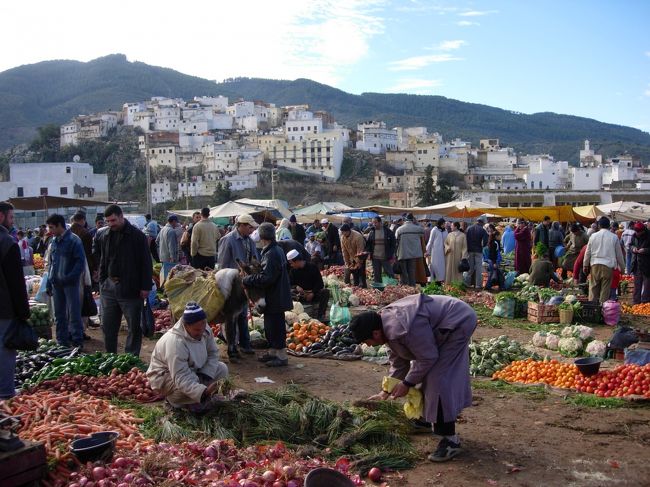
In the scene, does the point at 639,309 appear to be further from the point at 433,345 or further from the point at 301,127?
the point at 301,127

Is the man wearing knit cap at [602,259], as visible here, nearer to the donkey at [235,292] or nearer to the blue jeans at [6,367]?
the donkey at [235,292]

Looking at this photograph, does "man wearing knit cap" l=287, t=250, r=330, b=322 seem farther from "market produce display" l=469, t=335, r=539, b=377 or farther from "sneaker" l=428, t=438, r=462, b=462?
"sneaker" l=428, t=438, r=462, b=462

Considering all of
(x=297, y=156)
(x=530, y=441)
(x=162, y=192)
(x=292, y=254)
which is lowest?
(x=530, y=441)

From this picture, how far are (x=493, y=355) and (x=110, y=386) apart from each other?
173 inches

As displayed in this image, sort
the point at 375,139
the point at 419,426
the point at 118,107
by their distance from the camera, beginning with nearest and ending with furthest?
the point at 419,426, the point at 375,139, the point at 118,107

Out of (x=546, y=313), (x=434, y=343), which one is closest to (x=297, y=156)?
(x=546, y=313)

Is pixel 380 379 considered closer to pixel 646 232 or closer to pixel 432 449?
pixel 432 449

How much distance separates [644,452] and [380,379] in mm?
2986

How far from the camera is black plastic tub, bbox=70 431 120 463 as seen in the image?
4.12m

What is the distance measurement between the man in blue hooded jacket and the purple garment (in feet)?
15.8

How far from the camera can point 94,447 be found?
13.5 ft

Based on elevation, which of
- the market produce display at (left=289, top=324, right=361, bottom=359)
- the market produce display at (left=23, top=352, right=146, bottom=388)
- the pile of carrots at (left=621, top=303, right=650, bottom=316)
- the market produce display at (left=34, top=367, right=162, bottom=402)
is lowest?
the pile of carrots at (left=621, top=303, right=650, bottom=316)

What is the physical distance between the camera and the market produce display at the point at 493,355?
7423 mm

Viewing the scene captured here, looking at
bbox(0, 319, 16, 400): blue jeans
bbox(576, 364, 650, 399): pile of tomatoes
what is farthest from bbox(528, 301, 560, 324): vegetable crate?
bbox(0, 319, 16, 400): blue jeans
